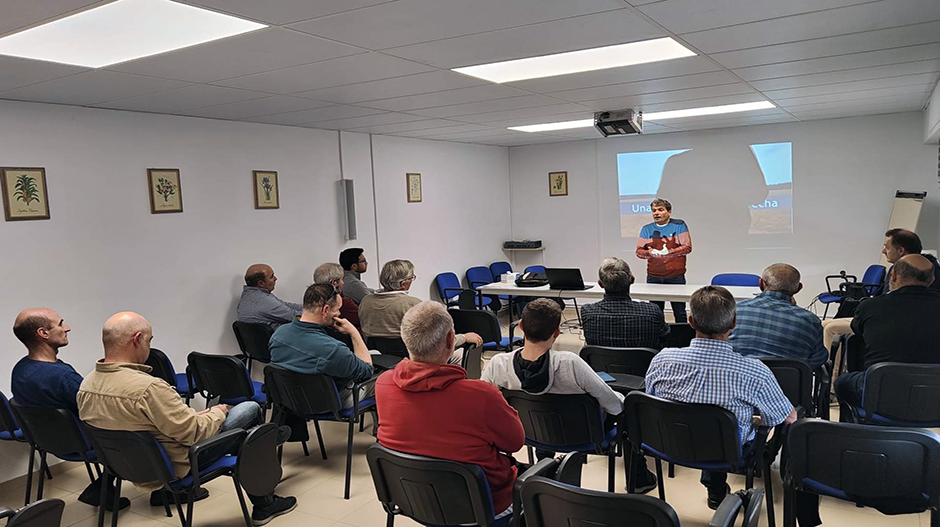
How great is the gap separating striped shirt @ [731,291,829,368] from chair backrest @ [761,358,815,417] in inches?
9.4

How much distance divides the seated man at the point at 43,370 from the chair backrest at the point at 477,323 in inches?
109

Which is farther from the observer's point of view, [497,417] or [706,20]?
[706,20]

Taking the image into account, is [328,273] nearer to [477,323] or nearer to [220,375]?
[477,323]

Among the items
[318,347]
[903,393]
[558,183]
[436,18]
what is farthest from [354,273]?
[903,393]

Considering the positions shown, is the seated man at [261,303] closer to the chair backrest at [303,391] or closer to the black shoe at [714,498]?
the chair backrest at [303,391]

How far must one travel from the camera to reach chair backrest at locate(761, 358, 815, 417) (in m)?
3.14

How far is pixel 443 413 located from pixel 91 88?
130 inches

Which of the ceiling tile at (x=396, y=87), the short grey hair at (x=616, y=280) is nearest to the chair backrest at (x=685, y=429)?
the short grey hair at (x=616, y=280)

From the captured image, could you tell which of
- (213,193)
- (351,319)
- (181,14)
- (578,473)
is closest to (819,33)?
(578,473)

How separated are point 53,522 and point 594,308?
3010 millimetres

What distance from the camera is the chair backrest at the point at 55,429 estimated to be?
3133 millimetres

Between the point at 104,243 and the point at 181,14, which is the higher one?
the point at 181,14

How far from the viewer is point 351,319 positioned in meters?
5.23

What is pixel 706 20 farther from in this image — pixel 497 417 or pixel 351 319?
pixel 351 319
